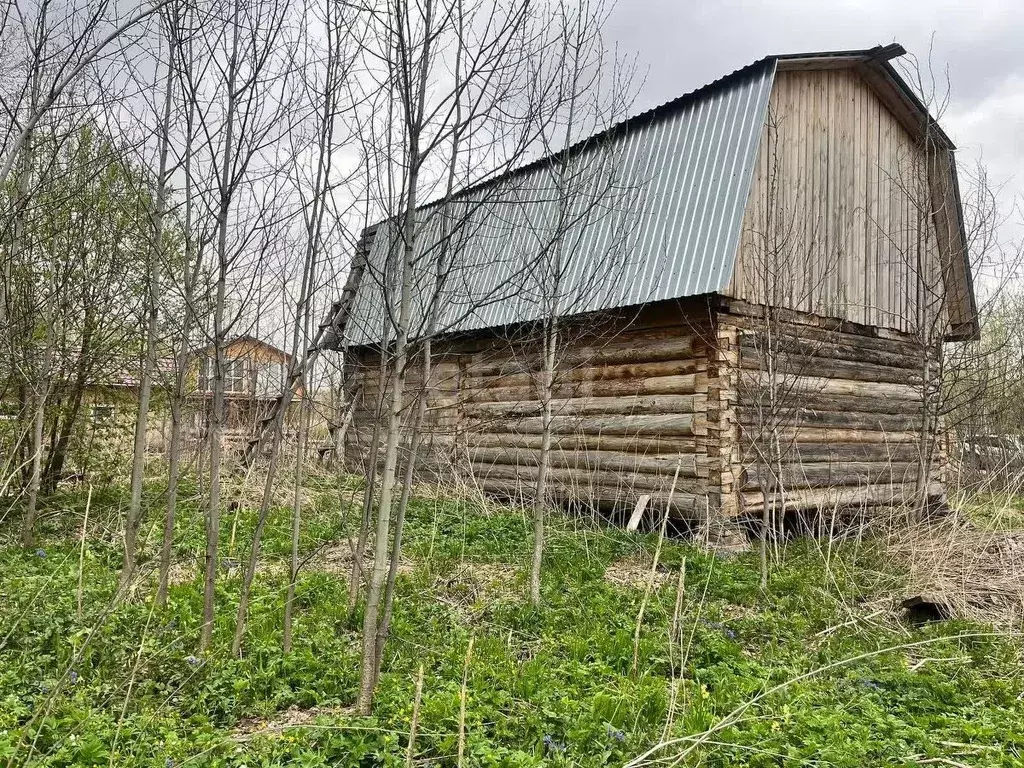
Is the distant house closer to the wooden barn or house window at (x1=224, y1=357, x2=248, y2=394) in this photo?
→ house window at (x1=224, y1=357, x2=248, y2=394)

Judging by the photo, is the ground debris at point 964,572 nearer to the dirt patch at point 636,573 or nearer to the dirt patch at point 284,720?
the dirt patch at point 636,573

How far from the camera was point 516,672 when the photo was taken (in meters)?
4.03

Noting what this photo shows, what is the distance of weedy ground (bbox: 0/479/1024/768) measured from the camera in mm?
3092

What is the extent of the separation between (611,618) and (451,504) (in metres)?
4.56

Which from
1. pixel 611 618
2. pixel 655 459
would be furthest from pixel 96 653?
pixel 655 459

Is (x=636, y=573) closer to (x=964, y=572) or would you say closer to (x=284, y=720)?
(x=964, y=572)

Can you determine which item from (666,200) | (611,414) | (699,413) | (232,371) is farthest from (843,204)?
(232,371)

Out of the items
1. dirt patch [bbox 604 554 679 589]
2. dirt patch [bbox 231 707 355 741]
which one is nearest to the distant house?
dirt patch [bbox 231 707 355 741]

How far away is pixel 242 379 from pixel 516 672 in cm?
628

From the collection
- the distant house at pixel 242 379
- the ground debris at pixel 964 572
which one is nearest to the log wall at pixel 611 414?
the distant house at pixel 242 379

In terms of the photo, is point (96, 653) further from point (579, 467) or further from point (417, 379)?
point (417, 379)

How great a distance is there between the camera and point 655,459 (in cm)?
831

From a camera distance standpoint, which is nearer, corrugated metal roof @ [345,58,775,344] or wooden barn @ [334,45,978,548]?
corrugated metal roof @ [345,58,775,344]

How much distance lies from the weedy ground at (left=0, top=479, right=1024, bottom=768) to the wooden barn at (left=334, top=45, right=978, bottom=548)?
150 centimetres
